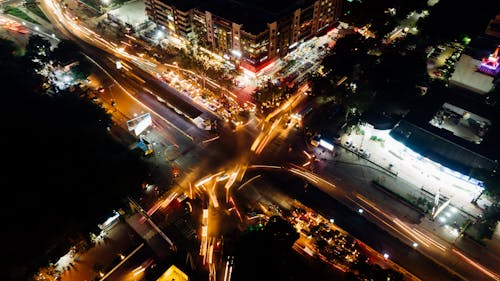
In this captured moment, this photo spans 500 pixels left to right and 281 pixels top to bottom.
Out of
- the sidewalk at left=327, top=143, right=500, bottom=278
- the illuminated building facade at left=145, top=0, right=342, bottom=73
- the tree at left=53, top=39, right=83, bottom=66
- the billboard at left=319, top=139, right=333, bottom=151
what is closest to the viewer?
the sidewalk at left=327, top=143, right=500, bottom=278

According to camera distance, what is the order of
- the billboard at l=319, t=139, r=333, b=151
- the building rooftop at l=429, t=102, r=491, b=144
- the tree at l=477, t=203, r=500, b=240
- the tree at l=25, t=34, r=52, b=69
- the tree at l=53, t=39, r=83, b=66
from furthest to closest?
the tree at l=53, t=39, r=83, b=66, the tree at l=25, t=34, r=52, b=69, the building rooftop at l=429, t=102, r=491, b=144, the billboard at l=319, t=139, r=333, b=151, the tree at l=477, t=203, r=500, b=240

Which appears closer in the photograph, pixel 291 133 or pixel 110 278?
pixel 110 278

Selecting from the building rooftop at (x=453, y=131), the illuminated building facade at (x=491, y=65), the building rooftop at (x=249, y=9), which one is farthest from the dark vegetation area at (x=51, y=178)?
the illuminated building facade at (x=491, y=65)

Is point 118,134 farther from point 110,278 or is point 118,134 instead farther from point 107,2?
point 107,2

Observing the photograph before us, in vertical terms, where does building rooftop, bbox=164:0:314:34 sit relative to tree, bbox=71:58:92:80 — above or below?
above

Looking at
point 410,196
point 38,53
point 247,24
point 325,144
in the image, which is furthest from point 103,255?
point 38,53

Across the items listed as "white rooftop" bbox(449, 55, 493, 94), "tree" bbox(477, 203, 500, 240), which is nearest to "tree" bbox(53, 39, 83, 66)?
"white rooftop" bbox(449, 55, 493, 94)

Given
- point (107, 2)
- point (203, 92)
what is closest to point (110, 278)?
point (203, 92)

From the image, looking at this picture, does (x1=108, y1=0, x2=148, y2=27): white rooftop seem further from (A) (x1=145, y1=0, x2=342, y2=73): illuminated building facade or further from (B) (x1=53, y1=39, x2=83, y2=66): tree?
(B) (x1=53, y1=39, x2=83, y2=66): tree
